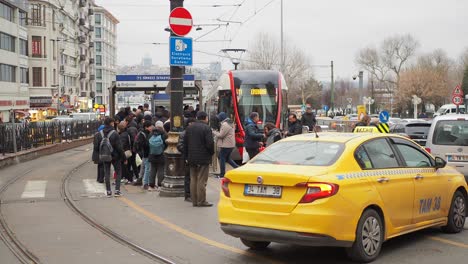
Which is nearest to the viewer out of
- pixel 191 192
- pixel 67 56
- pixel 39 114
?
pixel 191 192

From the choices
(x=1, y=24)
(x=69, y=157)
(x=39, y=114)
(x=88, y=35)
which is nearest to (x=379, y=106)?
(x=88, y=35)

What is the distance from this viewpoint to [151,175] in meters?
13.8

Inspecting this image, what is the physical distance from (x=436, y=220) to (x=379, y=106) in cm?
9545

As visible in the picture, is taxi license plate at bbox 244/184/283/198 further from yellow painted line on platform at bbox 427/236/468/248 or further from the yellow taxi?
yellow painted line on platform at bbox 427/236/468/248

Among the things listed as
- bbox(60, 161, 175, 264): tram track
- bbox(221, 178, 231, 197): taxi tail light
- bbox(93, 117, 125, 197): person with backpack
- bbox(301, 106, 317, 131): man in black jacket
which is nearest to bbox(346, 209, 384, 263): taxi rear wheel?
bbox(221, 178, 231, 197): taxi tail light

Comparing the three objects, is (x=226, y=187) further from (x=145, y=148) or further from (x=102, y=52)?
(x=102, y=52)

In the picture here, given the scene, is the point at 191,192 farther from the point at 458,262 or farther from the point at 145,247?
the point at 458,262

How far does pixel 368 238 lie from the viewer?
6.86m

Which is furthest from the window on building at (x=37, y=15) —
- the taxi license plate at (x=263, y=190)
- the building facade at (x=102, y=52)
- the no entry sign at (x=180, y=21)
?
the taxi license plate at (x=263, y=190)

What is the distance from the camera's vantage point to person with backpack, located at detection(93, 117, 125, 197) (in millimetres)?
12516

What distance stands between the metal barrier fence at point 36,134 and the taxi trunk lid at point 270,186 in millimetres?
16028

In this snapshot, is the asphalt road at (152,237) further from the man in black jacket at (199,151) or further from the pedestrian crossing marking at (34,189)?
the man in black jacket at (199,151)

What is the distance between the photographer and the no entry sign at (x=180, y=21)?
12273mm

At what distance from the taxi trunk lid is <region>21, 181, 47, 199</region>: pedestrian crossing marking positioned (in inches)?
289
